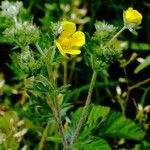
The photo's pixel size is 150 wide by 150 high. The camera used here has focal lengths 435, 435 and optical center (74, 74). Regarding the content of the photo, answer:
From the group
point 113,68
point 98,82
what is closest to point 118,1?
point 113,68

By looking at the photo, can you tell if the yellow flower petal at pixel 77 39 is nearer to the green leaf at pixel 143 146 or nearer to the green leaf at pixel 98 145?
the green leaf at pixel 98 145

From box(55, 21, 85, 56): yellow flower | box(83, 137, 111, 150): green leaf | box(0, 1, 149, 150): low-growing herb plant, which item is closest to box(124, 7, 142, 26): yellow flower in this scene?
box(0, 1, 149, 150): low-growing herb plant

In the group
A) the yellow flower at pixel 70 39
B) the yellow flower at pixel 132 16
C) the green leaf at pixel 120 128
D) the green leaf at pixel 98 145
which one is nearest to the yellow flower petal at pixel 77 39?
the yellow flower at pixel 70 39

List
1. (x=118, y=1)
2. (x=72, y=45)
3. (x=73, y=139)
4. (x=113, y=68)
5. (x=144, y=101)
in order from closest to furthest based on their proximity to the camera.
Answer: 1. (x=72, y=45)
2. (x=73, y=139)
3. (x=144, y=101)
4. (x=113, y=68)
5. (x=118, y=1)

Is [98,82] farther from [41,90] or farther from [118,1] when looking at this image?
[41,90]

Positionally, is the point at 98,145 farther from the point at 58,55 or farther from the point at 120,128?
the point at 58,55

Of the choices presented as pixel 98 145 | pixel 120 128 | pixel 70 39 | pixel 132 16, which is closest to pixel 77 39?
pixel 70 39
